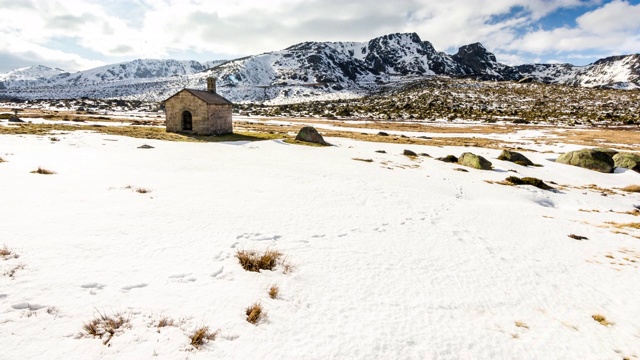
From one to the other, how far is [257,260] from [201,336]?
8.14 ft

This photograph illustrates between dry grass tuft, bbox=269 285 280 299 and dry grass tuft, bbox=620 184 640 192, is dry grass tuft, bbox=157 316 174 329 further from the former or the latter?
dry grass tuft, bbox=620 184 640 192

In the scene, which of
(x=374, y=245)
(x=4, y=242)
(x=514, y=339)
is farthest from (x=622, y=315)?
(x=4, y=242)

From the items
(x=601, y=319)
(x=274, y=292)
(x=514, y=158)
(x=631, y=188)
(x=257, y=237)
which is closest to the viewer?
(x=274, y=292)

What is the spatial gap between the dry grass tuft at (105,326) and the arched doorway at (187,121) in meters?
33.9

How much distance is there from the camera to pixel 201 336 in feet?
14.8

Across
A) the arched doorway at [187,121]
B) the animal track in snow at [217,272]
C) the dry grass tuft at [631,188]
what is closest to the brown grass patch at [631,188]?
the dry grass tuft at [631,188]

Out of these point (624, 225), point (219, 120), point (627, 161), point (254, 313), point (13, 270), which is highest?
point (219, 120)

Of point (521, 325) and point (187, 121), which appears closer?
point (521, 325)

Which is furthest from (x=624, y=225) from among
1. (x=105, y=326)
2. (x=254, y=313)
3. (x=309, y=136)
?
(x=309, y=136)

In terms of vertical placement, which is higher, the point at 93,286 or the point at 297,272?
the point at 93,286

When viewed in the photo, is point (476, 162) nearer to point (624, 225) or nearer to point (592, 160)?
point (592, 160)

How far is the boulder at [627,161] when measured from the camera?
2928 centimetres

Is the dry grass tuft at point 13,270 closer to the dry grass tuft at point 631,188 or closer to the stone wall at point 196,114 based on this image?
the stone wall at point 196,114

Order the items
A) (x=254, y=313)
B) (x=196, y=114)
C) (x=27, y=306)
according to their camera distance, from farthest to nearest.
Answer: (x=196, y=114), (x=254, y=313), (x=27, y=306)
